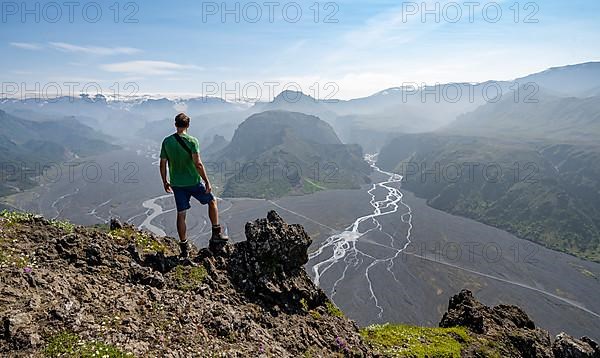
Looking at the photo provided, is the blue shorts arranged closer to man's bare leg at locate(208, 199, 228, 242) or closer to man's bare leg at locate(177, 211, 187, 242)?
man's bare leg at locate(177, 211, 187, 242)

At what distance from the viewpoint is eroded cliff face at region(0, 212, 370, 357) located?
11.2m

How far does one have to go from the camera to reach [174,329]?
42.4 ft

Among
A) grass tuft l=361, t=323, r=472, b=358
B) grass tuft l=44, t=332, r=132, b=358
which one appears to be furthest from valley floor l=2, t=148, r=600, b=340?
grass tuft l=44, t=332, r=132, b=358

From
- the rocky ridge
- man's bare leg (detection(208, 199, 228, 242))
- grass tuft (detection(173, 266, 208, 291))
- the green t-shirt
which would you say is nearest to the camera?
the rocky ridge

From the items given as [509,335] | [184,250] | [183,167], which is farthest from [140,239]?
[509,335]

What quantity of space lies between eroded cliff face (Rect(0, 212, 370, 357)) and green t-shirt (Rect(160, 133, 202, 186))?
405 centimetres

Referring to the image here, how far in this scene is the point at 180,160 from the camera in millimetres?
16047

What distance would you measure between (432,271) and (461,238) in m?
49.3

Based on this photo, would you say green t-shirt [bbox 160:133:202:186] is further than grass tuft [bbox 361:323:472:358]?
No

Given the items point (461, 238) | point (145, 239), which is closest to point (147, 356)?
point (145, 239)

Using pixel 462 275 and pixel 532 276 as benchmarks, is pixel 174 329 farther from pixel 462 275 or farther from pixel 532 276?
pixel 532 276

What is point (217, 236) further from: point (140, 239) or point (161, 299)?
point (161, 299)

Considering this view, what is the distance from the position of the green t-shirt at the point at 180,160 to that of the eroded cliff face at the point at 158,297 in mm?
4051

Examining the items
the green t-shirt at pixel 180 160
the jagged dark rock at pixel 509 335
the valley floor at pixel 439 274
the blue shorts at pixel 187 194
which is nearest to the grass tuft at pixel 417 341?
the jagged dark rock at pixel 509 335
